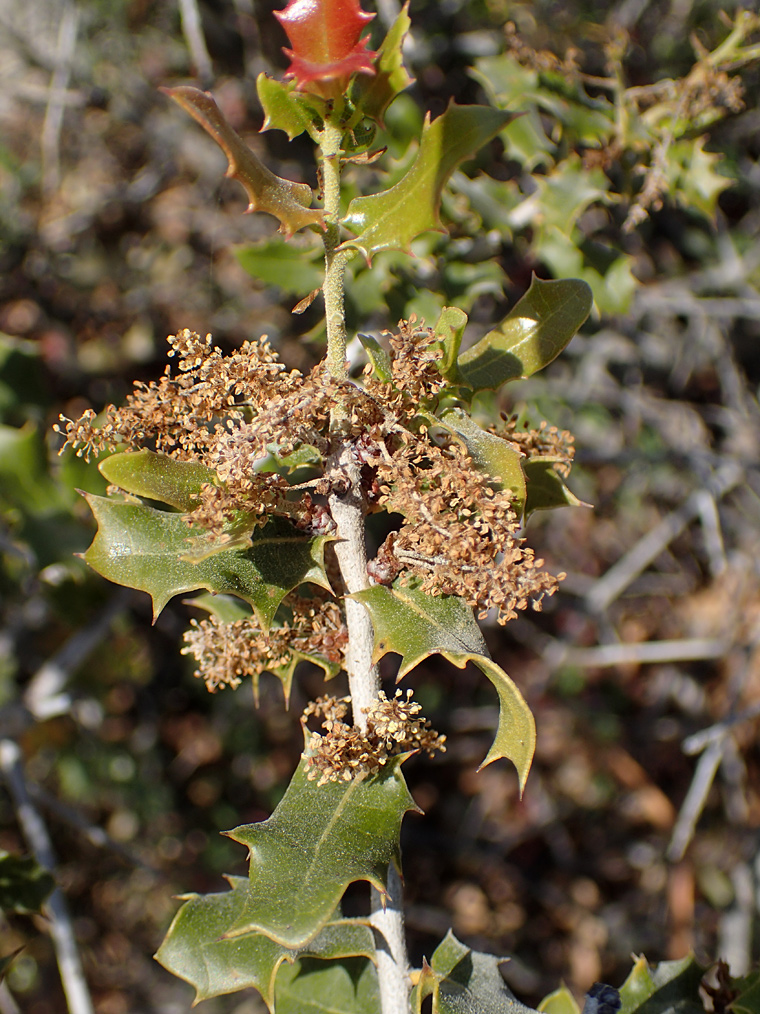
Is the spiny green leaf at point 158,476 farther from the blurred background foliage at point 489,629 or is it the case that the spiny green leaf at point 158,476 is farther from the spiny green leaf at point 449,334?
the blurred background foliage at point 489,629

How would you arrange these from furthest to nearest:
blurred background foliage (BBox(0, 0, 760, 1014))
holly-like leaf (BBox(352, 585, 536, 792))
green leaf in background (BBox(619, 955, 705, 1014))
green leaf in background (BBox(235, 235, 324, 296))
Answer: blurred background foliage (BBox(0, 0, 760, 1014))
green leaf in background (BBox(235, 235, 324, 296))
green leaf in background (BBox(619, 955, 705, 1014))
holly-like leaf (BBox(352, 585, 536, 792))

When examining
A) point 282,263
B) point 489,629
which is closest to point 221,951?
point 282,263

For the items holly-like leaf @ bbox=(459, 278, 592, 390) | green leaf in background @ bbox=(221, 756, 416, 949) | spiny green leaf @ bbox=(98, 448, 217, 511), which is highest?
holly-like leaf @ bbox=(459, 278, 592, 390)

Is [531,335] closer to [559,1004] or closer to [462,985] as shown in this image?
[462,985]

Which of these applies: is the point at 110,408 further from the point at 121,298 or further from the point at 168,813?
the point at 121,298

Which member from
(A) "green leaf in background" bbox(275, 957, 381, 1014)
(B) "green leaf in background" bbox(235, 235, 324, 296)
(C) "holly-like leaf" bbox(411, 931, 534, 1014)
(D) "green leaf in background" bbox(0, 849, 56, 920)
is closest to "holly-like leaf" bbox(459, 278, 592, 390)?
(B) "green leaf in background" bbox(235, 235, 324, 296)

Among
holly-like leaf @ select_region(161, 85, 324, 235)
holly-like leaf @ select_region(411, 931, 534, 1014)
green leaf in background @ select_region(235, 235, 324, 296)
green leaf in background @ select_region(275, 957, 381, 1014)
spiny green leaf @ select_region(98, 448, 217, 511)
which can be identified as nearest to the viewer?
holly-like leaf @ select_region(161, 85, 324, 235)

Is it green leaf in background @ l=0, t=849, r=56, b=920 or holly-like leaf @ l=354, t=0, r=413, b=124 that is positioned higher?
holly-like leaf @ l=354, t=0, r=413, b=124

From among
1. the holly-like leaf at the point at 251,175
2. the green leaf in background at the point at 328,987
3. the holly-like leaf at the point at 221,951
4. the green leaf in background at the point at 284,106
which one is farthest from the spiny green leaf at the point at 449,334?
the green leaf in background at the point at 328,987

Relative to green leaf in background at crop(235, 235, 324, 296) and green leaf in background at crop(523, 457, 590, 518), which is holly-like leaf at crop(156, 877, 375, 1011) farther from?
green leaf in background at crop(235, 235, 324, 296)
